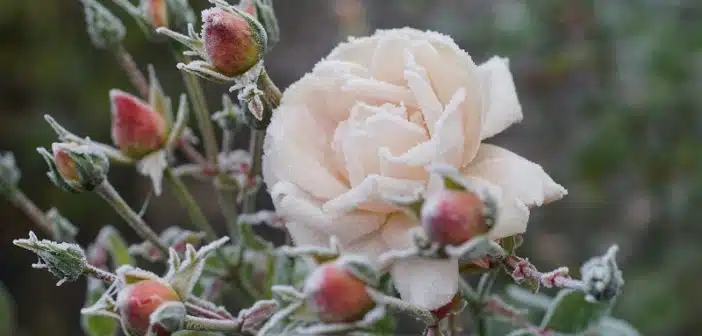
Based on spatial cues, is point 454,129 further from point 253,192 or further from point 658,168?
point 658,168

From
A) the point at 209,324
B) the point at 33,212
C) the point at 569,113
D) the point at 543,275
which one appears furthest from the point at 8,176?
the point at 569,113

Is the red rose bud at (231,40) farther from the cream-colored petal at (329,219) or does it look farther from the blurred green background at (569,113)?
the blurred green background at (569,113)

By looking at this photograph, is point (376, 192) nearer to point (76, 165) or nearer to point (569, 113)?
point (76, 165)

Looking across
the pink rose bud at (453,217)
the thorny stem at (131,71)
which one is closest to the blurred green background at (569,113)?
the thorny stem at (131,71)

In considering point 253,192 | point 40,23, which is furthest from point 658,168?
point 40,23

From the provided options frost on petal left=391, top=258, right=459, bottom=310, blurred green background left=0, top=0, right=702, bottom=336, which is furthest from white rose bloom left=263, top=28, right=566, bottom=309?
blurred green background left=0, top=0, right=702, bottom=336
